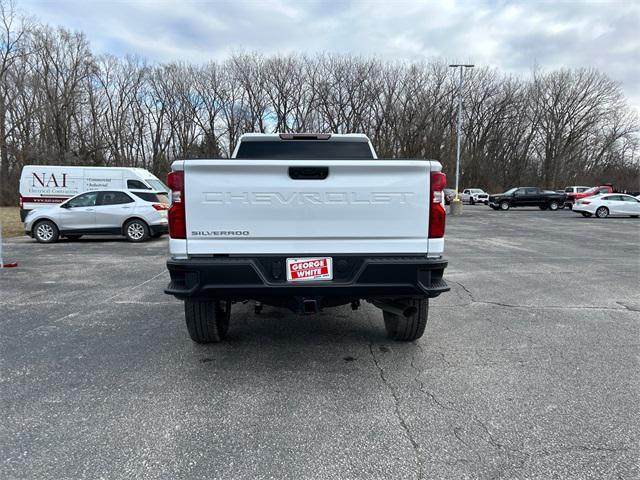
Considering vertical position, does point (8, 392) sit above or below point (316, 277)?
below

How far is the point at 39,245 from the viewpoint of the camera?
12.1 metres

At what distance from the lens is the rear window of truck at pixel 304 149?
5.01 metres

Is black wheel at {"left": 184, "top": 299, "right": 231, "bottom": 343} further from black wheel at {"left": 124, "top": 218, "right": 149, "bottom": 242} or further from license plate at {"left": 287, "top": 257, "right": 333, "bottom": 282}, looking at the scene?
black wheel at {"left": 124, "top": 218, "right": 149, "bottom": 242}

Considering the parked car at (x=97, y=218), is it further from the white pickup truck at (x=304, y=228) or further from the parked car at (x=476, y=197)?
the parked car at (x=476, y=197)

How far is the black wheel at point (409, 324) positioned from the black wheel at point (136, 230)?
10.4m

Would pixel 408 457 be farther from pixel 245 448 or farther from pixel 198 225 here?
pixel 198 225

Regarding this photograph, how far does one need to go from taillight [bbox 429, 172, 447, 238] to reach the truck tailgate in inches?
1.9

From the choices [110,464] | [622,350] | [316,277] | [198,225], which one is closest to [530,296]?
[622,350]

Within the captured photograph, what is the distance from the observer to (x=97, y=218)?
41.3ft

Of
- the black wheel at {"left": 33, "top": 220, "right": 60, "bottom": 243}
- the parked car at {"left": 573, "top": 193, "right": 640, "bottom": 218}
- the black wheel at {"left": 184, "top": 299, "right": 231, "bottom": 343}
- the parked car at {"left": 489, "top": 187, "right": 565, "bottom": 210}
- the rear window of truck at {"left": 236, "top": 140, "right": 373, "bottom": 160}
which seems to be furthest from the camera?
the parked car at {"left": 489, "top": 187, "right": 565, "bottom": 210}

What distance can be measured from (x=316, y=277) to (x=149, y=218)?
10.9 metres

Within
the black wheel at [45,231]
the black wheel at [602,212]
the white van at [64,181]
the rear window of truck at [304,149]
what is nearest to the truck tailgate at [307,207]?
the rear window of truck at [304,149]

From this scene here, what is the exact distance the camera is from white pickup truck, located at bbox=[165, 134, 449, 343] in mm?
3174

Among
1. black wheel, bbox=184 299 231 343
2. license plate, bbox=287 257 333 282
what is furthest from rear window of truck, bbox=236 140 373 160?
license plate, bbox=287 257 333 282
